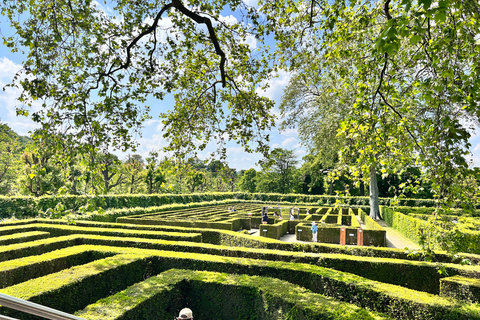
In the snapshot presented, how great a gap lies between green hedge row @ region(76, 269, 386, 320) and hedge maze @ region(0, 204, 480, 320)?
2 cm

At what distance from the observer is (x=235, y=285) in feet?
21.0

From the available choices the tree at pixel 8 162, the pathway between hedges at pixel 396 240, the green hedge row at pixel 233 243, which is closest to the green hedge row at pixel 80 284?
the green hedge row at pixel 233 243

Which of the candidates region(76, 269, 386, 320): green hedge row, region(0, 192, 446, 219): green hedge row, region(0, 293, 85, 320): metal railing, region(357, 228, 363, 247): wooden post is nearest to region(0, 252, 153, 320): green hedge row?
region(76, 269, 386, 320): green hedge row

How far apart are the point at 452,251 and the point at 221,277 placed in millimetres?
4691

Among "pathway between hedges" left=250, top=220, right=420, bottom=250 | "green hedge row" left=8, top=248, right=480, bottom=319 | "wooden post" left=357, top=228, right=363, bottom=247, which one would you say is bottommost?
"pathway between hedges" left=250, top=220, right=420, bottom=250

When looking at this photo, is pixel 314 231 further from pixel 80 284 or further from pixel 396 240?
pixel 80 284

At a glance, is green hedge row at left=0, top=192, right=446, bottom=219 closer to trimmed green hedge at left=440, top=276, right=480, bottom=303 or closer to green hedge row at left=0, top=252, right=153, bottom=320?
green hedge row at left=0, top=252, right=153, bottom=320

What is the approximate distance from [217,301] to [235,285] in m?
0.62

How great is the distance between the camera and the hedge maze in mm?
5309

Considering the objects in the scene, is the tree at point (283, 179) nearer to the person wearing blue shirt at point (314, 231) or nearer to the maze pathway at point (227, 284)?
the person wearing blue shirt at point (314, 231)

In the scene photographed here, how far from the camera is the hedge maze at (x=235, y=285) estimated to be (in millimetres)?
5309

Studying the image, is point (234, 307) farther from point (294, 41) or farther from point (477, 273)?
point (294, 41)

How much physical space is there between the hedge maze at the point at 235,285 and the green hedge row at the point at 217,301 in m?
0.02

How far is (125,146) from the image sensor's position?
319 inches
